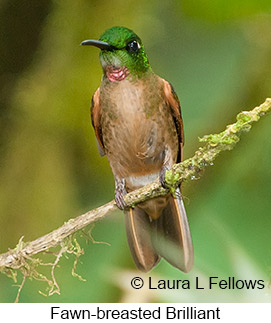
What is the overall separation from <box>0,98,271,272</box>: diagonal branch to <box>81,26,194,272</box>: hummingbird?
85 millimetres

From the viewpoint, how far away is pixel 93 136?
2.07 m

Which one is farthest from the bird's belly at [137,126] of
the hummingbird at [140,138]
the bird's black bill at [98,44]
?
the bird's black bill at [98,44]

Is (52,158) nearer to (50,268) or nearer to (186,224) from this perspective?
(50,268)

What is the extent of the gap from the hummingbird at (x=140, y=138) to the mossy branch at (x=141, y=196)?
81 millimetres

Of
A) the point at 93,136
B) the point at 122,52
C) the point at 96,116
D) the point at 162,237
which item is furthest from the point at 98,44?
the point at 162,237

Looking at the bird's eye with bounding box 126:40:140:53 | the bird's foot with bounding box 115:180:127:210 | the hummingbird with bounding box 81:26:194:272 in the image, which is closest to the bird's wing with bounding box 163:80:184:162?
the hummingbird with bounding box 81:26:194:272

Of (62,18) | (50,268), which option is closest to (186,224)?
(50,268)

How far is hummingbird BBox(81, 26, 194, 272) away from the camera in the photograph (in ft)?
6.01

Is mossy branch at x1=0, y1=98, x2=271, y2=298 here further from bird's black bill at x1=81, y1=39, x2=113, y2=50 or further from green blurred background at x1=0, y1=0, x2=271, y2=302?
bird's black bill at x1=81, y1=39, x2=113, y2=50

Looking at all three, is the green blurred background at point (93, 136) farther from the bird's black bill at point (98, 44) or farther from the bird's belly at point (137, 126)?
the bird's black bill at point (98, 44)

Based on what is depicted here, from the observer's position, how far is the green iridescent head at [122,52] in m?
1.79

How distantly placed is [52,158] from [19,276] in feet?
1.50

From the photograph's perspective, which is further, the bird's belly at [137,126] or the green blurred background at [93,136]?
the green blurred background at [93,136]
